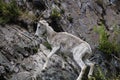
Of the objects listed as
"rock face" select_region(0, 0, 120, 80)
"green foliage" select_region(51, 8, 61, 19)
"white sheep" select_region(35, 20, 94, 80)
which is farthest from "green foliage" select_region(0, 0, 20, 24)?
"white sheep" select_region(35, 20, 94, 80)

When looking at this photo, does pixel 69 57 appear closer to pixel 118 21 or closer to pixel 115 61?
pixel 115 61

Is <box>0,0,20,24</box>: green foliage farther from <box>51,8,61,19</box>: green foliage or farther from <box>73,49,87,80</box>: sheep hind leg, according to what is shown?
<box>73,49,87,80</box>: sheep hind leg

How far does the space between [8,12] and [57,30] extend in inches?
98.3

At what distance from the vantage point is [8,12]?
40.7 feet

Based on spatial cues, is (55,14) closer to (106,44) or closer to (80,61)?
(106,44)

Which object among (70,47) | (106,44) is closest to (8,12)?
(70,47)

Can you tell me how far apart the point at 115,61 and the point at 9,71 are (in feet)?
16.5

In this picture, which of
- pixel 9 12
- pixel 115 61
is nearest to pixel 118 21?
pixel 115 61

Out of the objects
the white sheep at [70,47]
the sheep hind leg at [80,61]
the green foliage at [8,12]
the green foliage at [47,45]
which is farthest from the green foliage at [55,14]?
the sheep hind leg at [80,61]

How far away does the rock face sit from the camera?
1016 cm

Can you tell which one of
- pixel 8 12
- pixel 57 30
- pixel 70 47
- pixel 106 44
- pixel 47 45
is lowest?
pixel 106 44

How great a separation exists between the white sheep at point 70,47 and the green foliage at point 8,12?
1.97m

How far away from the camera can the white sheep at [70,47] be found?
10227 mm

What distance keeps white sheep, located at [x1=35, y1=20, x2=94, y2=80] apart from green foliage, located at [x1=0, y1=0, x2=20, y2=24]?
197 cm
